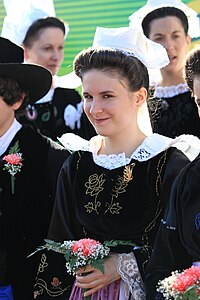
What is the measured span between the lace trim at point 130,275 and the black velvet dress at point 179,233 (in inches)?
10.6

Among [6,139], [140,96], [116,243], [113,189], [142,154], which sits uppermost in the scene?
[140,96]

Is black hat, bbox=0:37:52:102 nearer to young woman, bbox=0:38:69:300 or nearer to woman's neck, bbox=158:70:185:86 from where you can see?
young woman, bbox=0:38:69:300

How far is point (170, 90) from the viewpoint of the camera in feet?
16.0

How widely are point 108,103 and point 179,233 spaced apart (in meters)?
0.87

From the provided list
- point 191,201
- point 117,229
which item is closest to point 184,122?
point 117,229

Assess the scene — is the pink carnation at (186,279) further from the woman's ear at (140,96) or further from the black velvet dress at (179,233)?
the woman's ear at (140,96)

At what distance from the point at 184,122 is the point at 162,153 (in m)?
1.30

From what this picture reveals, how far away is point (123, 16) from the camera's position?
627 cm

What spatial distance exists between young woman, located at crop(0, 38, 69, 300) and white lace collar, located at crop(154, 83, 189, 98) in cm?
112

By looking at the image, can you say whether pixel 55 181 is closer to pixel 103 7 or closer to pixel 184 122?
pixel 184 122

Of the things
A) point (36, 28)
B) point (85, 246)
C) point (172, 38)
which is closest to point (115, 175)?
point (85, 246)

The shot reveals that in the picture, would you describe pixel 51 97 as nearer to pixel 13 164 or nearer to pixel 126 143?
pixel 13 164

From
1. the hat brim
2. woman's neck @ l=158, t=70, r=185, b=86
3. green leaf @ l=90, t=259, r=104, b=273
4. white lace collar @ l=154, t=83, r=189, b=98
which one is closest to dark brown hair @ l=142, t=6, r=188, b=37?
woman's neck @ l=158, t=70, r=185, b=86

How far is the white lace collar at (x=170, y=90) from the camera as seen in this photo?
4852 millimetres
